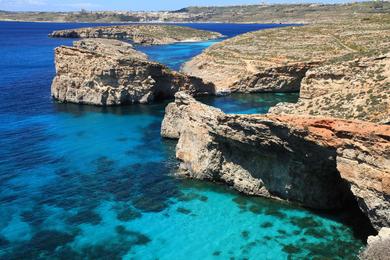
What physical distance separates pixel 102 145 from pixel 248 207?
21056mm

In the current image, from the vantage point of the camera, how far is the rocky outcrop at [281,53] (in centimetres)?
7575

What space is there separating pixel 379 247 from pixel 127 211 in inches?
665

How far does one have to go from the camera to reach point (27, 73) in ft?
312

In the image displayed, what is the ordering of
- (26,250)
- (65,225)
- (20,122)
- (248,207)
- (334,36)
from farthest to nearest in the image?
(334,36)
(20,122)
(248,207)
(65,225)
(26,250)

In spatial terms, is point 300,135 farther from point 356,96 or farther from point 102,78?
point 102,78

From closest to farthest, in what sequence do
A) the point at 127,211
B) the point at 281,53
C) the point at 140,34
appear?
1. the point at 127,211
2. the point at 281,53
3. the point at 140,34

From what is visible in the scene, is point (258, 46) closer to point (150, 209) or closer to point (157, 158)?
point (157, 158)

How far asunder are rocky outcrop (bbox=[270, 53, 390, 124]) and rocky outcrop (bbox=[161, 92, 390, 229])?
2.41 metres

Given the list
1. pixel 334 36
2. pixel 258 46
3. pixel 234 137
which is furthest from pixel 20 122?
pixel 334 36

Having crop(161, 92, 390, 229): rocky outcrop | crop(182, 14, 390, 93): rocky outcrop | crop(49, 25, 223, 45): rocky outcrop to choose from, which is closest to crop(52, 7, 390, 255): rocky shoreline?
crop(161, 92, 390, 229): rocky outcrop

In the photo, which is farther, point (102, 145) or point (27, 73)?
point (27, 73)

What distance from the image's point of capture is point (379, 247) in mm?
23875

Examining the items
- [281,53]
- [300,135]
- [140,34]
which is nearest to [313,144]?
[300,135]

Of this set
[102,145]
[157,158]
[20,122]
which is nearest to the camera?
[157,158]
